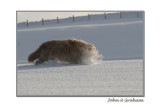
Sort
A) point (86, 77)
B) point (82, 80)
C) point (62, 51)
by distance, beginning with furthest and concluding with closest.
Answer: point (62, 51)
point (86, 77)
point (82, 80)

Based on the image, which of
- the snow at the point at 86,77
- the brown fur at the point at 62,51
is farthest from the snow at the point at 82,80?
the brown fur at the point at 62,51

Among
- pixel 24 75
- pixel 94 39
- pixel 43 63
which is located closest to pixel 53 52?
pixel 43 63

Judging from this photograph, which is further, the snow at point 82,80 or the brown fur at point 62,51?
the brown fur at point 62,51

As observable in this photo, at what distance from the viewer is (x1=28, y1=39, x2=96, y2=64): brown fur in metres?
12.7

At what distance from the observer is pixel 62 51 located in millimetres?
12672

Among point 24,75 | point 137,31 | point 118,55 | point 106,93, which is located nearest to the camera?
point 106,93

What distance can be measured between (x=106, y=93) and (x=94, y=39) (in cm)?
1175

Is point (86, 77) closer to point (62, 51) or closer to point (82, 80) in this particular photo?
point (82, 80)

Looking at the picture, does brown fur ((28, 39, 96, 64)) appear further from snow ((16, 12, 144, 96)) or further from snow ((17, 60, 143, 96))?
snow ((17, 60, 143, 96))

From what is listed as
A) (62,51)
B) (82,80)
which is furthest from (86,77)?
(62,51)

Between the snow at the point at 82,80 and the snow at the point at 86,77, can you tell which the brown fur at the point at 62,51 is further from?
the snow at the point at 82,80

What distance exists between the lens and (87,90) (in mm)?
9172

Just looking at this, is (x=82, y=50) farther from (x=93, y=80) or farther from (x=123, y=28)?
(x=123, y=28)

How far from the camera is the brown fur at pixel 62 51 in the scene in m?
12.7
